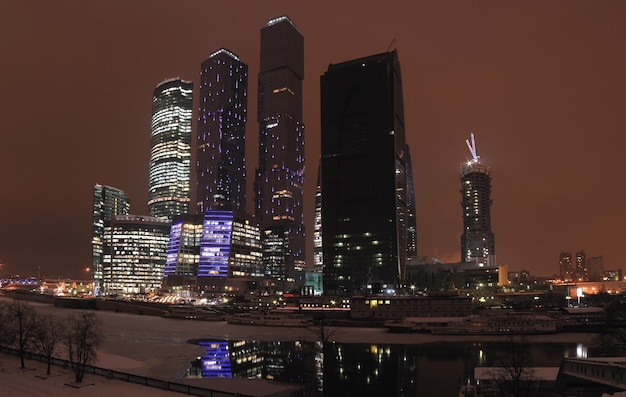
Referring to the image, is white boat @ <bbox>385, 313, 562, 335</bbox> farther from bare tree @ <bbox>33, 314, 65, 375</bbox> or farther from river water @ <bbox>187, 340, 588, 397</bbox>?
bare tree @ <bbox>33, 314, 65, 375</bbox>

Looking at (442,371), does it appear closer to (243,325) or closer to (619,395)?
(619,395)

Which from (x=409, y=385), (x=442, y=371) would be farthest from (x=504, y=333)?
(x=409, y=385)

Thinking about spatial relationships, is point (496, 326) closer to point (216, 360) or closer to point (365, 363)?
point (365, 363)

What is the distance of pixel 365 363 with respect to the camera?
66.1 m

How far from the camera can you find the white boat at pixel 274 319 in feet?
396

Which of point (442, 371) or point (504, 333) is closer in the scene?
point (442, 371)

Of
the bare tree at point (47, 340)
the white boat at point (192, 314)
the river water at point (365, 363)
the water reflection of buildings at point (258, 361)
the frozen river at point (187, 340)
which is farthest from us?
Answer: the white boat at point (192, 314)

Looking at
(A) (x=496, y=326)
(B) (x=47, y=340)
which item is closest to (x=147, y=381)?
(B) (x=47, y=340)

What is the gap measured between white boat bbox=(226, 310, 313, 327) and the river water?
32023 mm

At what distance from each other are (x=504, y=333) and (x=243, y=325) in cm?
6072

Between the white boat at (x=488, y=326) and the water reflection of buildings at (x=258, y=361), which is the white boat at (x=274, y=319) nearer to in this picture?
the white boat at (x=488, y=326)

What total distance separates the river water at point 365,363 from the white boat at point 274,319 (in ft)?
105

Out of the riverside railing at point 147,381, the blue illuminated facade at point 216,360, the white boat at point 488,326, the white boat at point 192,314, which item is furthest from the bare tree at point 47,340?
the white boat at point 192,314

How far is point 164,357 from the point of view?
68.5 metres
